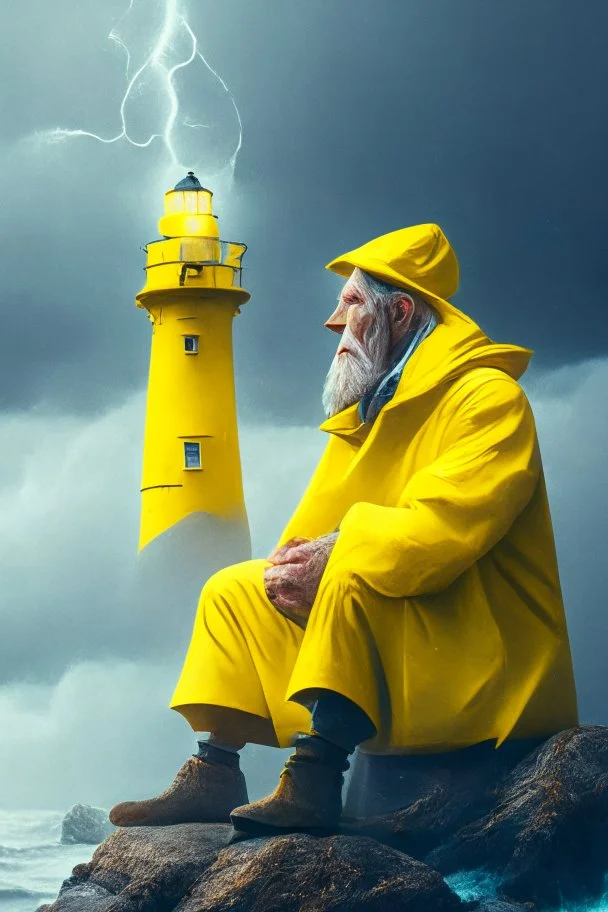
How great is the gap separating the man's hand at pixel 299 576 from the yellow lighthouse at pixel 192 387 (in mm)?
4252

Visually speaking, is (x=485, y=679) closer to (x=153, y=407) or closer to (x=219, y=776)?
(x=219, y=776)

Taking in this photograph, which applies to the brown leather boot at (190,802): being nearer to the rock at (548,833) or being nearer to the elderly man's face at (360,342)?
the rock at (548,833)

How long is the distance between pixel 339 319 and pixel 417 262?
27cm

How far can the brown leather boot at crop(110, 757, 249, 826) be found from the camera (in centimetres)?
435

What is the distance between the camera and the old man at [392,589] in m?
3.96

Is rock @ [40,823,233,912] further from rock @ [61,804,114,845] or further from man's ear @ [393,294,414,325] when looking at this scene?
rock @ [61,804,114,845]

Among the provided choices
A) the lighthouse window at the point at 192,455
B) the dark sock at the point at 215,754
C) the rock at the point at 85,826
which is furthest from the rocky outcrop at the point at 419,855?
the lighthouse window at the point at 192,455

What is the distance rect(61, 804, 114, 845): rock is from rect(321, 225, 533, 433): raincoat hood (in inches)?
143

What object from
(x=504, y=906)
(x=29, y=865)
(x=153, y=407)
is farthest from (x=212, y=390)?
(x=504, y=906)

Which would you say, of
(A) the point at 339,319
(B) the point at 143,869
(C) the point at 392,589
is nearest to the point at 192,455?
(A) the point at 339,319

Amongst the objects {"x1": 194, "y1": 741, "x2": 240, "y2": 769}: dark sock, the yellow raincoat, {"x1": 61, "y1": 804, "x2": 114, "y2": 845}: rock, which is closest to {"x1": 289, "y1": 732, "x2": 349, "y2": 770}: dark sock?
the yellow raincoat

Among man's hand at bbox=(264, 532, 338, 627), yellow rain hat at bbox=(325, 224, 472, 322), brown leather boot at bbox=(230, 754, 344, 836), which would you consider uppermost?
yellow rain hat at bbox=(325, 224, 472, 322)

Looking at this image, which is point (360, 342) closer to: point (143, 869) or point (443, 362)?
point (443, 362)

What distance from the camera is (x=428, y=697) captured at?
4023 millimetres
